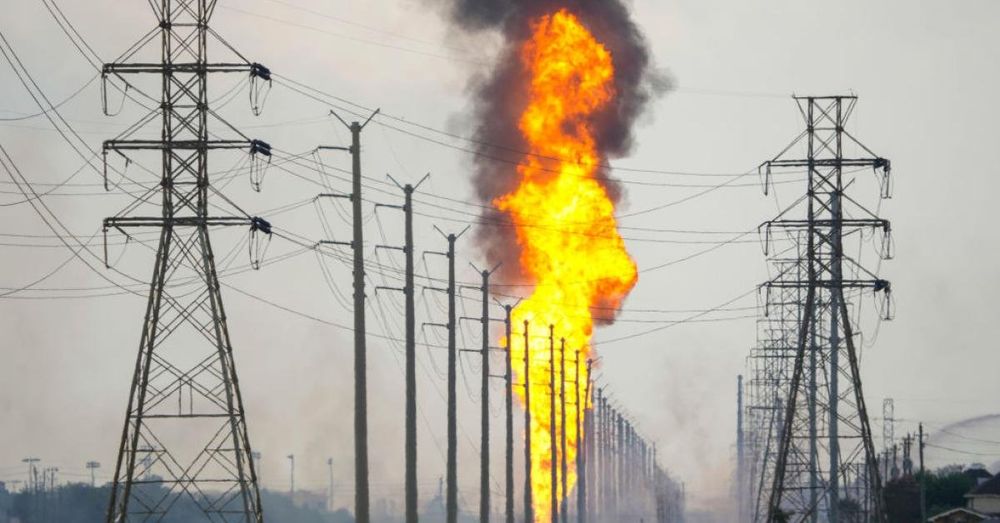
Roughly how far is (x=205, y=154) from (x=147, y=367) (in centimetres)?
755

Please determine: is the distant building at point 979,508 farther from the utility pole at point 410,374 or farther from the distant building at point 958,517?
the utility pole at point 410,374

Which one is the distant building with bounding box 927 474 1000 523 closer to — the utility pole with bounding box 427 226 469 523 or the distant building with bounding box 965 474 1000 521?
the distant building with bounding box 965 474 1000 521

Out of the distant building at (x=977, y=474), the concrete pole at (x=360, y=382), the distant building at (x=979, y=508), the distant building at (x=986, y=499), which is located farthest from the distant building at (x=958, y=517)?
the concrete pole at (x=360, y=382)

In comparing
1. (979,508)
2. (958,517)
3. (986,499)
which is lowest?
(958,517)

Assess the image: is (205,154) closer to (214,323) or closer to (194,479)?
(214,323)

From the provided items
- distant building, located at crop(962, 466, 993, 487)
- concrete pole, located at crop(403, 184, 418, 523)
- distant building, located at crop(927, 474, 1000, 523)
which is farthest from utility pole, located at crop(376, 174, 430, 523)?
distant building, located at crop(962, 466, 993, 487)

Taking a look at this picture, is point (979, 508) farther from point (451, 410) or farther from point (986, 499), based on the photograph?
point (451, 410)

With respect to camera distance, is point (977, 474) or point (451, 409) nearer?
point (451, 409)

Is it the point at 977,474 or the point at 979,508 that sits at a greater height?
the point at 977,474

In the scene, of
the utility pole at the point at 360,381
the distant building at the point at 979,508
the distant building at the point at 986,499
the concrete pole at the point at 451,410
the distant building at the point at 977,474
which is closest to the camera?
the utility pole at the point at 360,381

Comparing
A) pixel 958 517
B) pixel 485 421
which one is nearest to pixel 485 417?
pixel 485 421

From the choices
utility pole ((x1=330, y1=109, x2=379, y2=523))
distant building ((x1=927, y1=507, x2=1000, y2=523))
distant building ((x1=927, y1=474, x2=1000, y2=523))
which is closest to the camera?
utility pole ((x1=330, y1=109, x2=379, y2=523))

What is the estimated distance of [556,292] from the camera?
14388cm

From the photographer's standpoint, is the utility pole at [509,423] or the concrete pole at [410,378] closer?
the concrete pole at [410,378]
